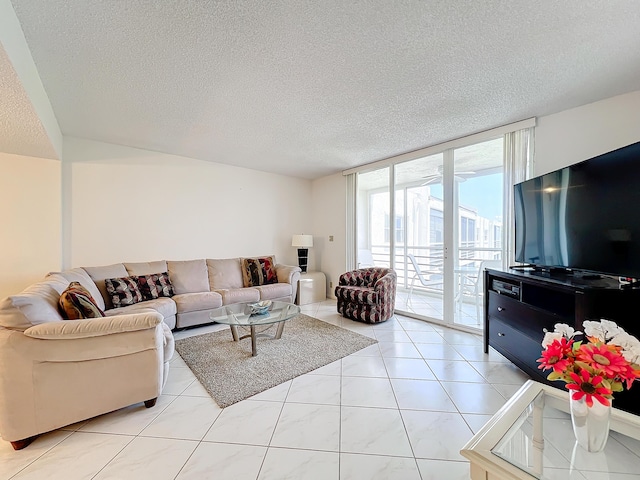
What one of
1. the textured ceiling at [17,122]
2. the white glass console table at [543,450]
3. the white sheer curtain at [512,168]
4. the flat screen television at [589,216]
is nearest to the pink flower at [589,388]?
the white glass console table at [543,450]

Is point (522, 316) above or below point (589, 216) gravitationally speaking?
below

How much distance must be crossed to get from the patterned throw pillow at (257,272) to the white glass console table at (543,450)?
11.9 ft

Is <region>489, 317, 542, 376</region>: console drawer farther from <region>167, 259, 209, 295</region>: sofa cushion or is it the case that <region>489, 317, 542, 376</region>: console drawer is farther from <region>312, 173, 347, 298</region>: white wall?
<region>167, 259, 209, 295</region>: sofa cushion

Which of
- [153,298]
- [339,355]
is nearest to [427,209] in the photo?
[339,355]

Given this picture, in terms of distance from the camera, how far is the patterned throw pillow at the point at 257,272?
4.23 meters

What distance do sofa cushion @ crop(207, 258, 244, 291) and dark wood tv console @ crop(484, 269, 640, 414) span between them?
3.37m

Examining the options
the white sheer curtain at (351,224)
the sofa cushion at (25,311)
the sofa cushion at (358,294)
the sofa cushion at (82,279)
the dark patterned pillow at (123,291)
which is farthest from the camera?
the white sheer curtain at (351,224)

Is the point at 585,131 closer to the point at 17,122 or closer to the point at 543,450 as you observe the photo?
the point at 543,450

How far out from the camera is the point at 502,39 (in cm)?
160

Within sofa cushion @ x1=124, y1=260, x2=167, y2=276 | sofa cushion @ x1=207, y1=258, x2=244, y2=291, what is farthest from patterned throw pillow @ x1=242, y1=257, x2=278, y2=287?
sofa cushion @ x1=124, y1=260, x2=167, y2=276

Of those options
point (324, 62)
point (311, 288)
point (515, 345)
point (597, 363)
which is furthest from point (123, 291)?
point (515, 345)

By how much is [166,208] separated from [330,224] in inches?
110

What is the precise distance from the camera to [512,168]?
2.84 meters

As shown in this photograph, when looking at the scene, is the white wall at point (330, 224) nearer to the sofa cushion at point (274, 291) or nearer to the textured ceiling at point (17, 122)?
the sofa cushion at point (274, 291)
